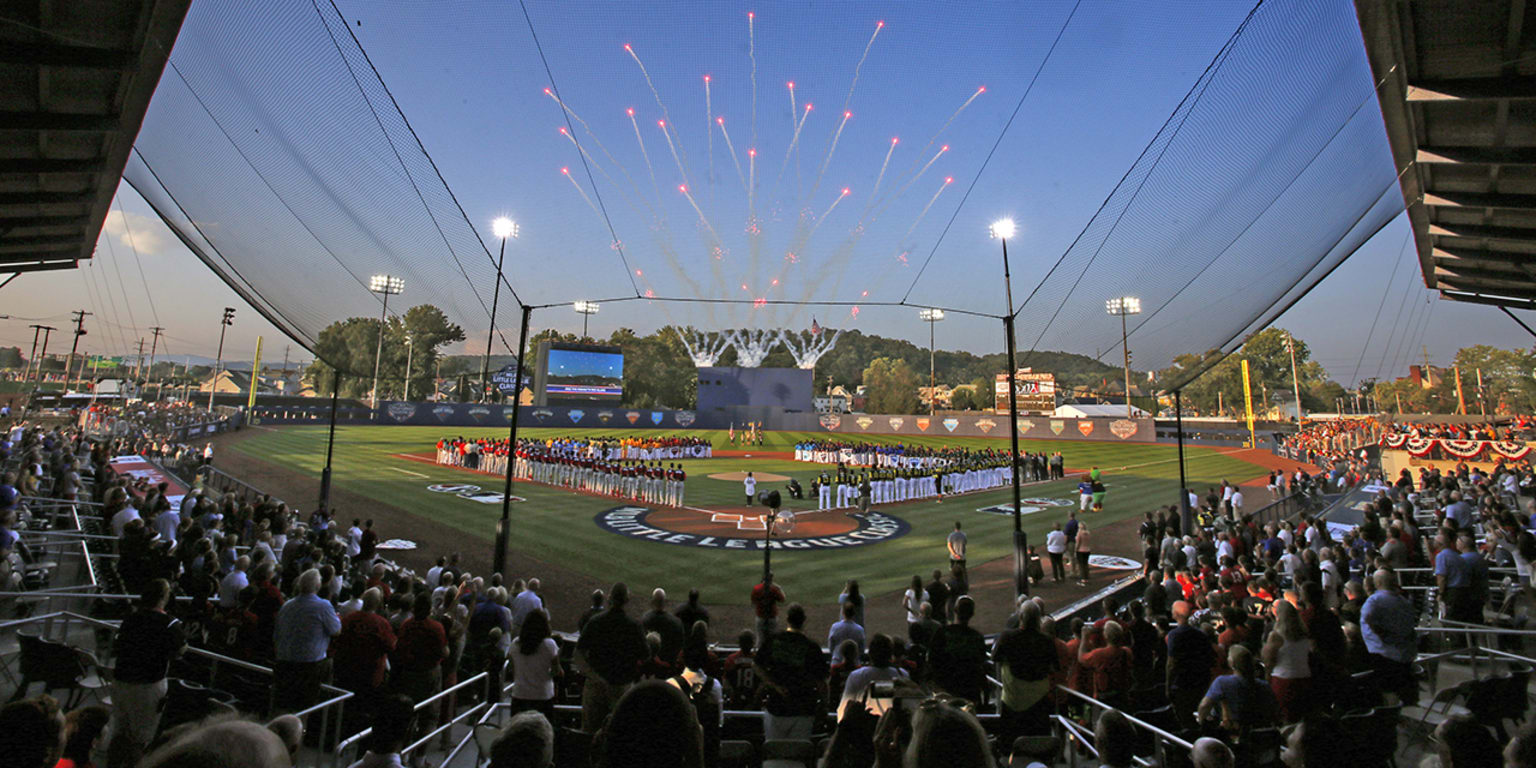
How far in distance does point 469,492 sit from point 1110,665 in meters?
26.5

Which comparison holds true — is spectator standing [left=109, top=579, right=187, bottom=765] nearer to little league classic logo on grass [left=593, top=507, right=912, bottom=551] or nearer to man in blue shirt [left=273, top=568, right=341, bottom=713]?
man in blue shirt [left=273, top=568, right=341, bottom=713]

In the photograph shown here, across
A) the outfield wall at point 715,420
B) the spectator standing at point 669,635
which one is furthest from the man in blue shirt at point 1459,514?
the outfield wall at point 715,420

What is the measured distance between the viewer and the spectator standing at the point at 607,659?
4965 mm

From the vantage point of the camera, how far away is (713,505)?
25.9m

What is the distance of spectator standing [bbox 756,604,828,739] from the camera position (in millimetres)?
5348

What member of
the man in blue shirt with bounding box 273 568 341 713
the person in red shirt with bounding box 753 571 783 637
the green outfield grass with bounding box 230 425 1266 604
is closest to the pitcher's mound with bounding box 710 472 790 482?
the green outfield grass with bounding box 230 425 1266 604

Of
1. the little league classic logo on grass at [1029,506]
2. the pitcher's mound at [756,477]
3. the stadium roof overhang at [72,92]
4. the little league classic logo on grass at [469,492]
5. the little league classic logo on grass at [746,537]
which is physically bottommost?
the little league classic logo on grass at [746,537]

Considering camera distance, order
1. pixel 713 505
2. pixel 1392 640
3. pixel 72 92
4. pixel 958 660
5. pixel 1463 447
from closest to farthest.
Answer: pixel 958 660 < pixel 1392 640 < pixel 72 92 < pixel 713 505 < pixel 1463 447

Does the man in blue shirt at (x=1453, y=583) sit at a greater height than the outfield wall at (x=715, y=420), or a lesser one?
lesser

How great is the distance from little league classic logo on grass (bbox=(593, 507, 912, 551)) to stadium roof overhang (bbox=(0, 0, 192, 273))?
1404 cm

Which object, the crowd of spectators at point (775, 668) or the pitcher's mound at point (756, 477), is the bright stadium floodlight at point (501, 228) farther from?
the pitcher's mound at point (756, 477)

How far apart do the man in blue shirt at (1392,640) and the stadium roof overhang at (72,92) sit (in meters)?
14.8

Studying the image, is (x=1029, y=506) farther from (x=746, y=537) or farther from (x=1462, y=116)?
(x=1462, y=116)

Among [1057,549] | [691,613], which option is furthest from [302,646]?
[1057,549]
